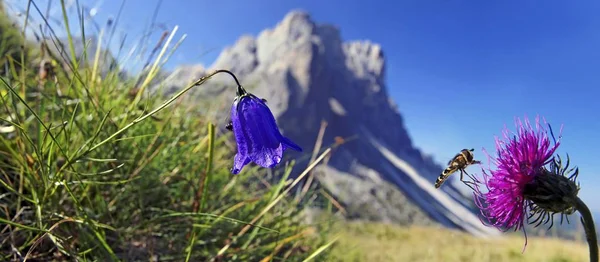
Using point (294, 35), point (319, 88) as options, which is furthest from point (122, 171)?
point (294, 35)

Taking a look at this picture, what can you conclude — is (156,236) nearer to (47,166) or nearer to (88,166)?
(88,166)

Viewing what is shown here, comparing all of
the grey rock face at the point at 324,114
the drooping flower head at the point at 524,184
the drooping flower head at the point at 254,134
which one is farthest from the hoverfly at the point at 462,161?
the grey rock face at the point at 324,114

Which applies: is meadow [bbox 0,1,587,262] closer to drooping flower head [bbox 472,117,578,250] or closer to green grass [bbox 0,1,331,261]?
green grass [bbox 0,1,331,261]

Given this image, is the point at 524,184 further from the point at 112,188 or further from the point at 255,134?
the point at 112,188

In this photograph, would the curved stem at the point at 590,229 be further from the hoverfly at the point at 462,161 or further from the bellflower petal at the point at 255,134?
the bellflower petal at the point at 255,134

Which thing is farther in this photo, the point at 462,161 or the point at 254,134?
the point at 462,161

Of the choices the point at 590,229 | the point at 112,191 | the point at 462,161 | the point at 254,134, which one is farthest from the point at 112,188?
the point at 590,229

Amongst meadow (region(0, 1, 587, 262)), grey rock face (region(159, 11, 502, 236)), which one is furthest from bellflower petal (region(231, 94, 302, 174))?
grey rock face (region(159, 11, 502, 236))
